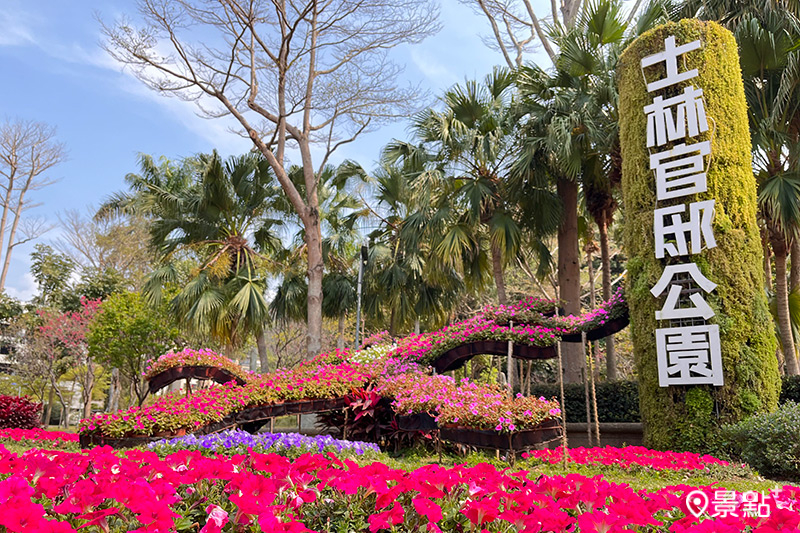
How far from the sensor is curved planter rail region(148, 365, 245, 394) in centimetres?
1007

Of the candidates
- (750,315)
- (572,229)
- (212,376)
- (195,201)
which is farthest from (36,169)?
(750,315)

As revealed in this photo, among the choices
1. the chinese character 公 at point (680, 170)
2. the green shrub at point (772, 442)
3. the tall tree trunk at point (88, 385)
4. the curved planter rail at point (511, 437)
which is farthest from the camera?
the tall tree trunk at point (88, 385)

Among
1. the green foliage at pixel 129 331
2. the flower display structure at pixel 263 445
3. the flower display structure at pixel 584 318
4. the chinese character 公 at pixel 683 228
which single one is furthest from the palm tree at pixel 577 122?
the green foliage at pixel 129 331

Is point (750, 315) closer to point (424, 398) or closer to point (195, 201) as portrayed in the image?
point (424, 398)

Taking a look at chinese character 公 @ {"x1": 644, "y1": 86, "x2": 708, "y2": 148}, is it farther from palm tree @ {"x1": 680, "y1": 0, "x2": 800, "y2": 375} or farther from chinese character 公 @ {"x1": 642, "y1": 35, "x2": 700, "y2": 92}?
palm tree @ {"x1": 680, "y1": 0, "x2": 800, "y2": 375}

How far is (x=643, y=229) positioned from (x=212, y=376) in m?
7.61

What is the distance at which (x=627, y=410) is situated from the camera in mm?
10680

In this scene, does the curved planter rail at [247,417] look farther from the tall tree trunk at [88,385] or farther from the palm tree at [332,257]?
the tall tree trunk at [88,385]

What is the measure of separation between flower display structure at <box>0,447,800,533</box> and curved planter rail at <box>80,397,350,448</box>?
5336 mm

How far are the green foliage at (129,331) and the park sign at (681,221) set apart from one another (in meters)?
12.3

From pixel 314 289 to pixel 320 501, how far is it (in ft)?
37.7

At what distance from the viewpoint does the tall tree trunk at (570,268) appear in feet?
40.2

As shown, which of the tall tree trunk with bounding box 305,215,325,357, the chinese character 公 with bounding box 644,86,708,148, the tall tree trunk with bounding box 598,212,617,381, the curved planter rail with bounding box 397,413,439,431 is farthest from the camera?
the tall tree trunk with bounding box 305,215,325,357

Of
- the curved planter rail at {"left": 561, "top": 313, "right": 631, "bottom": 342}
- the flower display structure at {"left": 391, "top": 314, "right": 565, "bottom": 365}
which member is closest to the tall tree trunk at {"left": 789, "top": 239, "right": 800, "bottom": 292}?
the curved planter rail at {"left": 561, "top": 313, "right": 631, "bottom": 342}
